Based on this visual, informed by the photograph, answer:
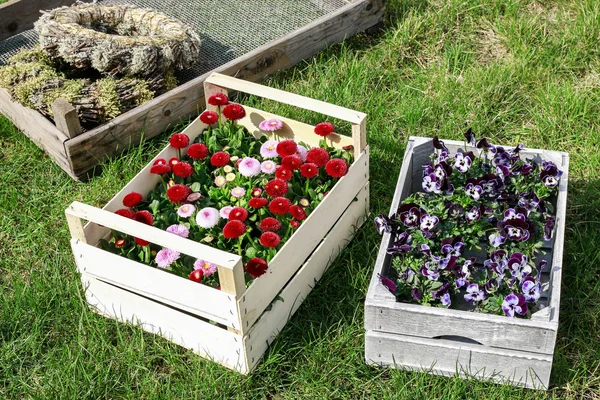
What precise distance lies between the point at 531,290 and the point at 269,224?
3.20 feet

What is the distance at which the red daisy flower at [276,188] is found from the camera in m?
3.00

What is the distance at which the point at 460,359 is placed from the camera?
8.71 ft

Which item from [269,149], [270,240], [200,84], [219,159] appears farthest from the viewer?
[200,84]

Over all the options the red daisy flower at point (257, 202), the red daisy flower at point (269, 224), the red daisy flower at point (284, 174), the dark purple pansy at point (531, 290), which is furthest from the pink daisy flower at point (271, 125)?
the dark purple pansy at point (531, 290)

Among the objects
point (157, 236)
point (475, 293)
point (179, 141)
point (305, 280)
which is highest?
point (157, 236)

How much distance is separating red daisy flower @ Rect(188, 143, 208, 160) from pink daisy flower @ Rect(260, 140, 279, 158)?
0.85 ft

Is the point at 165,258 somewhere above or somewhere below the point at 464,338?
above

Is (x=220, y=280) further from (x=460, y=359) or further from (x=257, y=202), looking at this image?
(x=460, y=359)

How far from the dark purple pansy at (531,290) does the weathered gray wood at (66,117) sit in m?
2.18

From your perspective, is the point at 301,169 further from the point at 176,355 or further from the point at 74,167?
the point at 74,167

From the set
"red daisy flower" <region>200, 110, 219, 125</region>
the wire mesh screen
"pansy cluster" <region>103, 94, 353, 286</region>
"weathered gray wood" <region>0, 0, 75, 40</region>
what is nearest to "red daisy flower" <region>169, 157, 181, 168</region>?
"pansy cluster" <region>103, 94, 353, 286</region>

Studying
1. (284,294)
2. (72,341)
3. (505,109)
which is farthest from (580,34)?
(72,341)

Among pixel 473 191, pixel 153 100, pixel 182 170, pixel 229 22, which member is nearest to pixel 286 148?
pixel 182 170

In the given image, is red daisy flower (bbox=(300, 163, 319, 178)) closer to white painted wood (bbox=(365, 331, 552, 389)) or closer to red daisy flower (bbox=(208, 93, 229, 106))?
red daisy flower (bbox=(208, 93, 229, 106))
